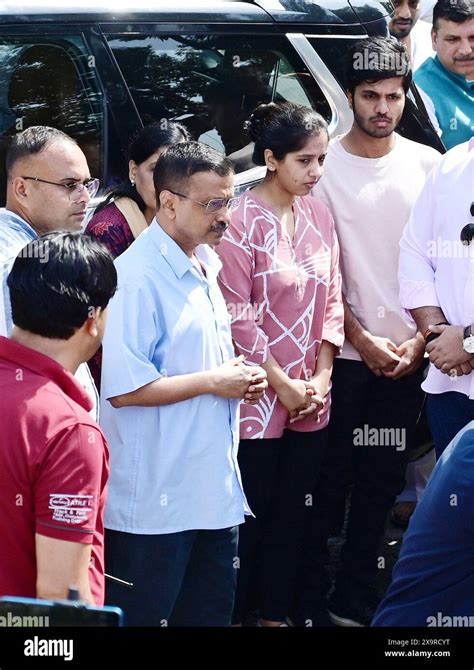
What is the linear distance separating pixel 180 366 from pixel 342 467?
1236mm

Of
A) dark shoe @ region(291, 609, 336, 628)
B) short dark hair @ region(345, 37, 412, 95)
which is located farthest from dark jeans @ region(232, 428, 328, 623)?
short dark hair @ region(345, 37, 412, 95)

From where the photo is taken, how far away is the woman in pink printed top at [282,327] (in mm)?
4254

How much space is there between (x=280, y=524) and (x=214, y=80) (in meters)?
1.65

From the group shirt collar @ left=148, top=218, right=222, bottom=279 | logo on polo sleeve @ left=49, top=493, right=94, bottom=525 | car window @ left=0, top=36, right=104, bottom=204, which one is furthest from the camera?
car window @ left=0, top=36, right=104, bottom=204

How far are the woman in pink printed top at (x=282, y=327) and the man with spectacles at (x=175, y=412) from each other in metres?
0.46

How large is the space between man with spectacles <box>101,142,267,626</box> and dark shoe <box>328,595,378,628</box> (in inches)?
38.7

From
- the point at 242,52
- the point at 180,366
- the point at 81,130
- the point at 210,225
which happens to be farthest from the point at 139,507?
the point at 242,52

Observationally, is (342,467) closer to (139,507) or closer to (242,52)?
(139,507)

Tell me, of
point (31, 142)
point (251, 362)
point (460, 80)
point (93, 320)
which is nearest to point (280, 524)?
point (251, 362)

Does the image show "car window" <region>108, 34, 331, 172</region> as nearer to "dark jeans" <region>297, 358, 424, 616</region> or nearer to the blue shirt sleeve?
"dark jeans" <region>297, 358, 424, 616</region>

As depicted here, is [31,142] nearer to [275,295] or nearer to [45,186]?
[45,186]

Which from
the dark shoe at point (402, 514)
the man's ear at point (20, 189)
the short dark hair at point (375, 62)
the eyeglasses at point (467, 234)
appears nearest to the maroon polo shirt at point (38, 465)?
the man's ear at point (20, 189)

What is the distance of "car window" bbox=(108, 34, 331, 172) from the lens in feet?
14.9

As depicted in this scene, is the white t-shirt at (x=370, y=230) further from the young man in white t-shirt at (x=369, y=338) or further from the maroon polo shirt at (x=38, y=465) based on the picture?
the maroon polo shirt at (x=38, y=465)
